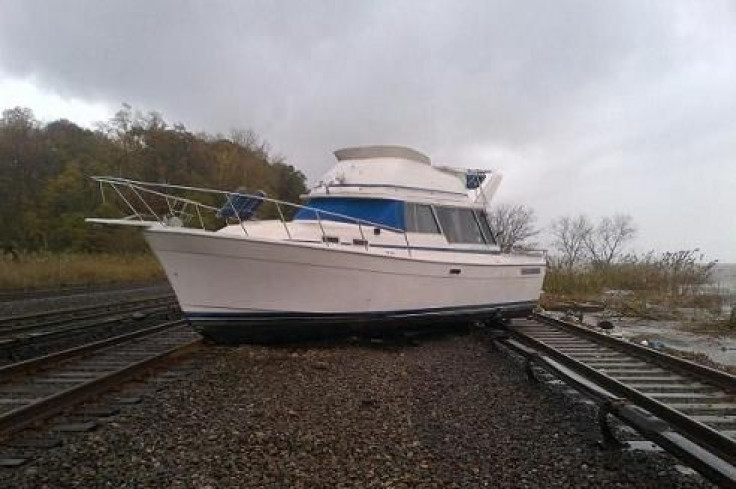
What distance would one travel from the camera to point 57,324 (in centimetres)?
1080

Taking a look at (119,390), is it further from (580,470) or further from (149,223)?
(580,470)

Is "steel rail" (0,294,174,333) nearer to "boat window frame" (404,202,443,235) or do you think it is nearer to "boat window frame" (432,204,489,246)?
"boat window frame" (404,202,443,235)

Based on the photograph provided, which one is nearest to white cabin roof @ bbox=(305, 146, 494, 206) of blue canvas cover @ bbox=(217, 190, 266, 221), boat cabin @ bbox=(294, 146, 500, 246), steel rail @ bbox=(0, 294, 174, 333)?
boat cabin @ bbox=(294, 146, 500, 246)

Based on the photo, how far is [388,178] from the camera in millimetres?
9828

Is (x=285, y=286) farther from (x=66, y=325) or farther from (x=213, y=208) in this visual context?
(x=66, y=325)

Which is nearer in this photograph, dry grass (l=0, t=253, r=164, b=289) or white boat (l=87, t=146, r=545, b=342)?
white boat (l=87, t=146, r=545, b=342)

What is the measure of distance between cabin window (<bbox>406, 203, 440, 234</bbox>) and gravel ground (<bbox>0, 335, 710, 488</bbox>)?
3.30m

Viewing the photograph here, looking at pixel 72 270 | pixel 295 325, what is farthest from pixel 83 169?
pixel 295 325

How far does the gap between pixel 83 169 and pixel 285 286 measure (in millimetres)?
34732

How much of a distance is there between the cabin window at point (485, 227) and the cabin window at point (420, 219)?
169cm

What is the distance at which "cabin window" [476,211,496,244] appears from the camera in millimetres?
11473

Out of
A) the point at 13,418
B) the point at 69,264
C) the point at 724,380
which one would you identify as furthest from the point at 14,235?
the point at 724,380

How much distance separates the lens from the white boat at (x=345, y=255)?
7.55 m

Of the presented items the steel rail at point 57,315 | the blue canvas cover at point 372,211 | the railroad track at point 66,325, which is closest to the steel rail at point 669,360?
the blue canvas cover at point 372,211
